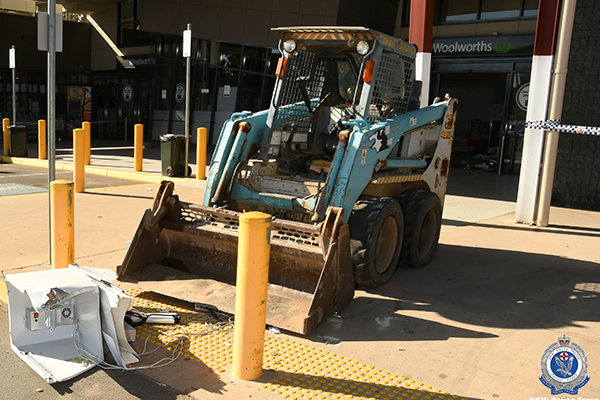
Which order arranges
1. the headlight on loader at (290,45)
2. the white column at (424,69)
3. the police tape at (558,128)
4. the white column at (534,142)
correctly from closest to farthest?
1. the headlight on loader at (290,45)
2. the police tape at (558,128)
3. the white column at (534,142)
4. the white column at (424,69)

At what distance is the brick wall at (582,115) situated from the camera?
11352 mm

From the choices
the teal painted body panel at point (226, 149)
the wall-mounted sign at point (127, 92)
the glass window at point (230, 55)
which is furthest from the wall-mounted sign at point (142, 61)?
the teal painted body panel at point (226, 149)

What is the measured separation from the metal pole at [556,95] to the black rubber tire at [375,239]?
4.65 metres

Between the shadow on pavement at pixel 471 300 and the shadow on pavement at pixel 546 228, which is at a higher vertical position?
the shadow on pavement at pixel 546 228

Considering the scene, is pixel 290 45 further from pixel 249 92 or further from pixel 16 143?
pixel 249 92

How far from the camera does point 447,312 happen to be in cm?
545

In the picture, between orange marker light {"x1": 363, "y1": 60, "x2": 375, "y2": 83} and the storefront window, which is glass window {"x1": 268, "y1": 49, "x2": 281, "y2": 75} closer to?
the storefront window

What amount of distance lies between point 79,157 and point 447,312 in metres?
7.97

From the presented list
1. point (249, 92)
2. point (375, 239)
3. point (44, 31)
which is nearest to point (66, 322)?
point (375, 239)

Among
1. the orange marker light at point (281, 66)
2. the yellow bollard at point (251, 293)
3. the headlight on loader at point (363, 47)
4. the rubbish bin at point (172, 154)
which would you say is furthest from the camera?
the rubbish bin at point (172, 154)

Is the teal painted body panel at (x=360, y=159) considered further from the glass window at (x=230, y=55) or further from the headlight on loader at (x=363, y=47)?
the glass window at (x=230, y=55)

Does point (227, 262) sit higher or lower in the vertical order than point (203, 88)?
lower

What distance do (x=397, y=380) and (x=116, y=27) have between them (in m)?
25.4

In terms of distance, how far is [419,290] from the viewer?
6082 millimetres
